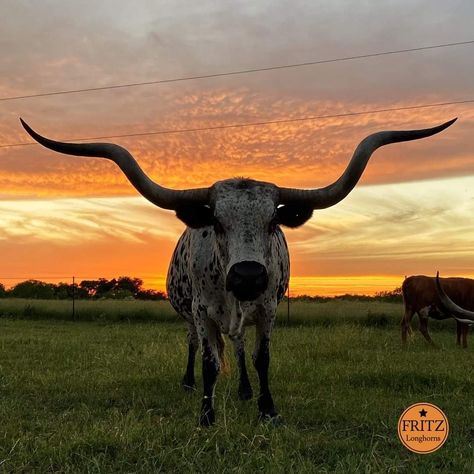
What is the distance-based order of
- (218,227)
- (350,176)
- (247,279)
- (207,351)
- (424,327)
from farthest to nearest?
(424,327)
(207,351)
(350,176)
(218,227)
(247,279)

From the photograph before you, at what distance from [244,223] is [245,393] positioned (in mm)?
2562

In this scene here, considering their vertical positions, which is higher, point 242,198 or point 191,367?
point 242,198

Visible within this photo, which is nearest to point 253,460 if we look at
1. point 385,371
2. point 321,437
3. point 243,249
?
point 321,437

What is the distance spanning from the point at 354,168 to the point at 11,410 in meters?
4.03

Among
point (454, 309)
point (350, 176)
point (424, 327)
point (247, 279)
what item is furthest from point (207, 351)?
point (424, 327)

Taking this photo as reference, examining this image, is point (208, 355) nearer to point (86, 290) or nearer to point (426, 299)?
point (426, 299)

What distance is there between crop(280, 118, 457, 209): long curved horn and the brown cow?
9066mm

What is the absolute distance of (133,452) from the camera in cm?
440

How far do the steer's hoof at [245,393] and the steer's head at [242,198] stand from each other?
6.71ft

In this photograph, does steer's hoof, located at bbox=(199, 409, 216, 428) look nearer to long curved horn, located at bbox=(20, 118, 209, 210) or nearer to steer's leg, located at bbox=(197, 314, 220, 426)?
steer's leg, located at bbox=(197, 314, 220, 426)

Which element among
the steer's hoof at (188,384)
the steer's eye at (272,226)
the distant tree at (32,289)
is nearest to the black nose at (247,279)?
the steer's eye at (272,226)

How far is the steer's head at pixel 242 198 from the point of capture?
4.67 metres

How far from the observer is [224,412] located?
491 centimetres

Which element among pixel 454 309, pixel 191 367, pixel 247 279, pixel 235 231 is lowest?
pixel 191 367
